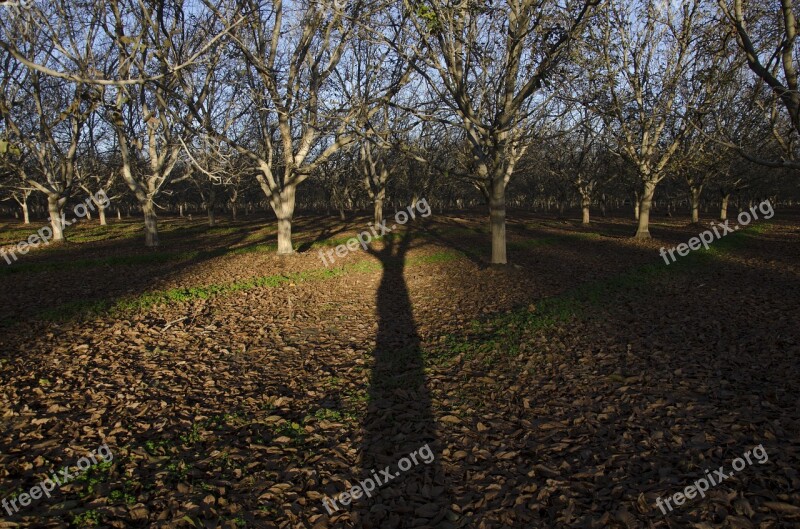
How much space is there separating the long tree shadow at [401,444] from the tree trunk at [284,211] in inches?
412

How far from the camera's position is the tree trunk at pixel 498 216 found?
13806mm

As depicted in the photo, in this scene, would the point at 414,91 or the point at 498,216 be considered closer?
the point at 498,216

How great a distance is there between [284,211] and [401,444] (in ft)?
46.6

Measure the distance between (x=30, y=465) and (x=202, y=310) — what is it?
629 centimetres

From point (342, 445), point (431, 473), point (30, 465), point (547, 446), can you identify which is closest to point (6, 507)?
point (30, 465)

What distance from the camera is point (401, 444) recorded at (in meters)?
4.80

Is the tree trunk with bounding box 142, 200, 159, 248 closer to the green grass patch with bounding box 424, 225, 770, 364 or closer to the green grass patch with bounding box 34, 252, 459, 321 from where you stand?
the green grass patch with bounding box 34, 252, 459, 321

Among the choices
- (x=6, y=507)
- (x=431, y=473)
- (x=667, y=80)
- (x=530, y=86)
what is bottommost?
(x=431, y=473)

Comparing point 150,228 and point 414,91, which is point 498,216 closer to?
point 414,91

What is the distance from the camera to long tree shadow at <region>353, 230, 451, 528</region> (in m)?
3.73

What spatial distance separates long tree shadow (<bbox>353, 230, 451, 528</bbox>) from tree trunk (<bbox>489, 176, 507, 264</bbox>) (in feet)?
22.5

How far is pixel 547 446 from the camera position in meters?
A: 4.53

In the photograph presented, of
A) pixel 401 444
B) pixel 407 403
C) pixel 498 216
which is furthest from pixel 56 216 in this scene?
pixel 401 444

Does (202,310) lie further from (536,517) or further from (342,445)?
(536,517)
